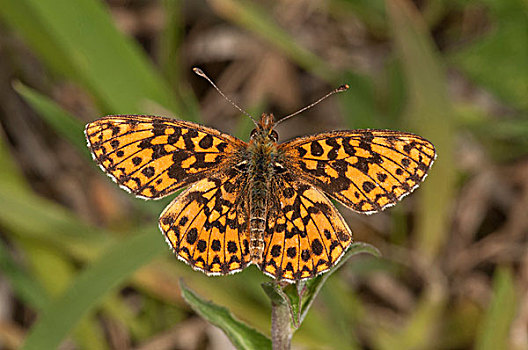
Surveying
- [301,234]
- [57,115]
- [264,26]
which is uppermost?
[264,26]

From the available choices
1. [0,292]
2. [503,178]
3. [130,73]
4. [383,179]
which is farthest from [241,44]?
[383,179]

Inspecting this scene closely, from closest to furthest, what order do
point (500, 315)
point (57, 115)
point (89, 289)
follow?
1. point (57, 115)
2. point (89, 289)
3. point (500, 315)

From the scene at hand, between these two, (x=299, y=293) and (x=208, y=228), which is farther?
(x=208, y=228)

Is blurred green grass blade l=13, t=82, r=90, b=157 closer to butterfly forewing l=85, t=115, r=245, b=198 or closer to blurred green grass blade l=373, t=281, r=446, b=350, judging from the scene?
butterfly forewing l=85, t=115, r=245, b=198

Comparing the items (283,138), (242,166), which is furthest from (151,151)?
(283,138)

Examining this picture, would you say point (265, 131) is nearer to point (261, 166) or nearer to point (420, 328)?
point (261, 166)

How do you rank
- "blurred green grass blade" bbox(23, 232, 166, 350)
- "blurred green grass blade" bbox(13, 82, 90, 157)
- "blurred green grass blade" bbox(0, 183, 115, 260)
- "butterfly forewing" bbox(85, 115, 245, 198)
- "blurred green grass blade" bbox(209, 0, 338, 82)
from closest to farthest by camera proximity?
"butterfly forewing" bbox(85, 115, 245, 198) < "blurred green grass blade" bbox(13, 82, 90, 157) < "blurred green grass blade" bbox(23, 232, 166, 350) < "blurred green grass blade" bbox(0, 183, 115, 260) < "blurred green grass blade" bbox(209, 0, 338, 82)

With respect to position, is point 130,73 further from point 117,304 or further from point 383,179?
point 383,179

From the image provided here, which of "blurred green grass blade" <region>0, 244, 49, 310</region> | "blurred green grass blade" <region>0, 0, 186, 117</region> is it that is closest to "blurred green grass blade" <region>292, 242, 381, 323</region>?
"blurred green grass blade" <region>0, 0, 186, 117</region>
